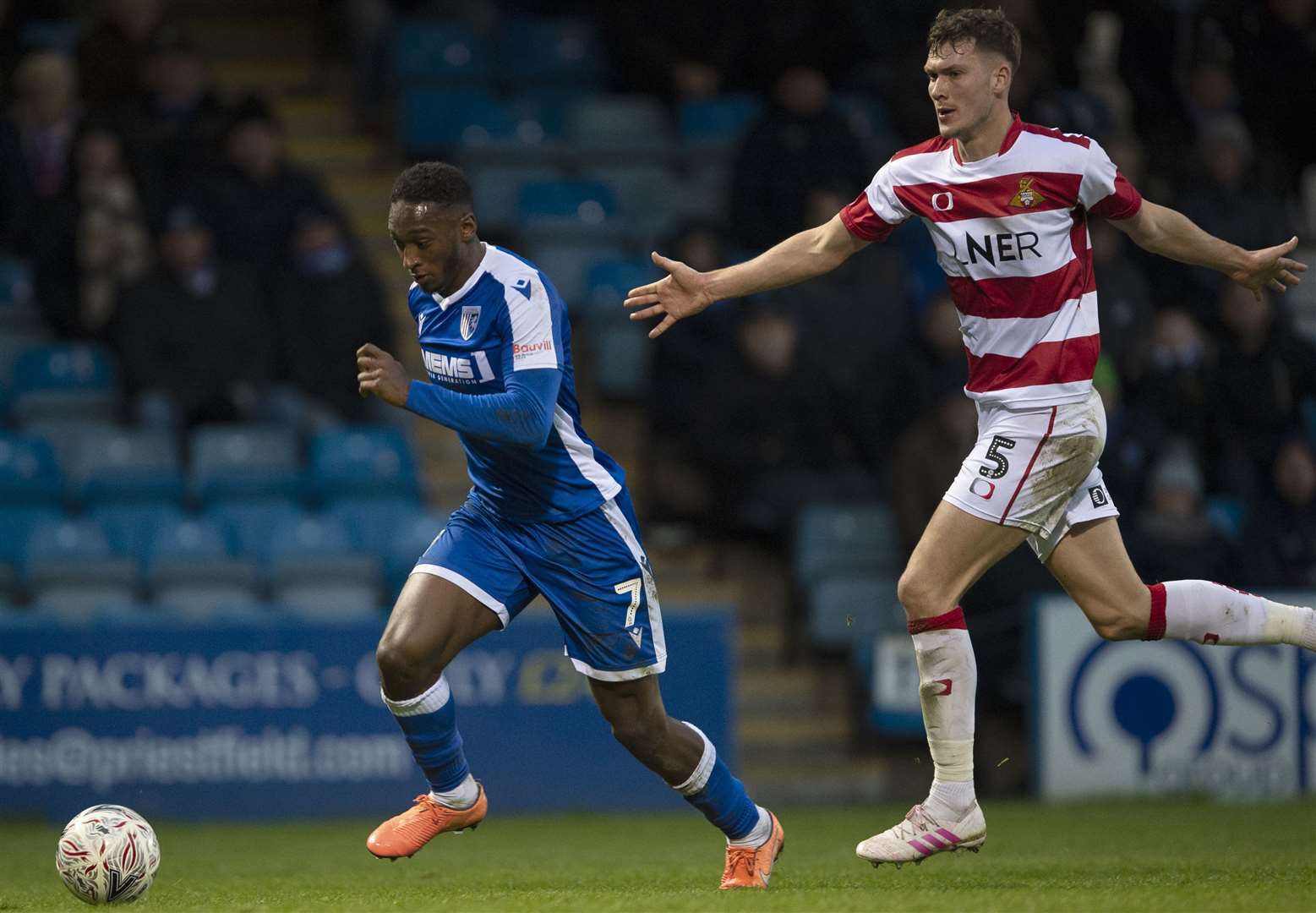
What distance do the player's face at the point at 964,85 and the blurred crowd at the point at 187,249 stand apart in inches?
263

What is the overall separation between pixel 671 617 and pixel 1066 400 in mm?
5091

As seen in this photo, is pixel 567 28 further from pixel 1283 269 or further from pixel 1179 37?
pixel 1283 269

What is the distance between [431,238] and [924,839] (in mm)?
2519

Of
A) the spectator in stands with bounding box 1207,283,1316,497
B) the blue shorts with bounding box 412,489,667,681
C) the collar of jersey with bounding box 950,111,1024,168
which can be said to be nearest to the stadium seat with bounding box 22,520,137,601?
the blue shorts with bounding box 412,489,667,681

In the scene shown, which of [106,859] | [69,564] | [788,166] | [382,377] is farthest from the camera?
[788,166]

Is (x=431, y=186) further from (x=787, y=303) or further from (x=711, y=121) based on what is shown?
(x=711, y=121)

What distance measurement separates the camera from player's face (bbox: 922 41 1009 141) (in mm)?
5883

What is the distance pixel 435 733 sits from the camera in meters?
6.37

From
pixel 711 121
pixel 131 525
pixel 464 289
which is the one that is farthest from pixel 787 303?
pixel 464 289

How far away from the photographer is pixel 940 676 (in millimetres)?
6051

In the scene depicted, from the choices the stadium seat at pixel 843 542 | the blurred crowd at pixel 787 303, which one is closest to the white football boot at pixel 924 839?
the blurred crowd at pixel 787 303

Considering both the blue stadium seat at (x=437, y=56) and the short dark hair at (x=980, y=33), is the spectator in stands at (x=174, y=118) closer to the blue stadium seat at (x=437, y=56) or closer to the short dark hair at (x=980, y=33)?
the blue stadium seat at (x=437, y=56)

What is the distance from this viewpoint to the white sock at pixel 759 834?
631 centimetres

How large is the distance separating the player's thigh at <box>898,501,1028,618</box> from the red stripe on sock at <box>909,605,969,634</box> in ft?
0.05
